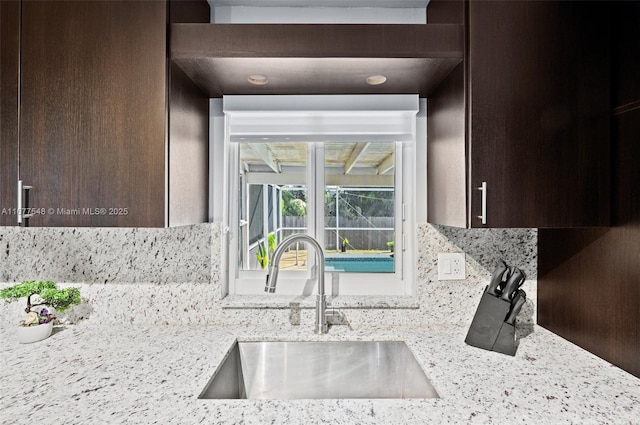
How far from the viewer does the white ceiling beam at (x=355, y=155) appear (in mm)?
1745

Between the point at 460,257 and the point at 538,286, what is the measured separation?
34cm

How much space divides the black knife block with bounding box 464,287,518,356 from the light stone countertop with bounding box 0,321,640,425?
0.03 metres

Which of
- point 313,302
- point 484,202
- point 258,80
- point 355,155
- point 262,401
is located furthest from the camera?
point 355,155

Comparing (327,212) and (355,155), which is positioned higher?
(355,155)

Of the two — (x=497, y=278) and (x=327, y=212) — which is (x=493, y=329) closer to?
(x=497, y=278)

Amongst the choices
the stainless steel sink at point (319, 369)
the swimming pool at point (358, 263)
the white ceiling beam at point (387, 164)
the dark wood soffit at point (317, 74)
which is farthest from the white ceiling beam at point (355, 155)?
the stainless steel sink at point (319, 369)

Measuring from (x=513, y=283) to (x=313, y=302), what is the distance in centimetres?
77

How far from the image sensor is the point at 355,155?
5.80ft

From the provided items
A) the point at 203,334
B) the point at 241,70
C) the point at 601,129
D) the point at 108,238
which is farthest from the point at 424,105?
the point at 108,238

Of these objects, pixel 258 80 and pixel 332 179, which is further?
pixel 332 179

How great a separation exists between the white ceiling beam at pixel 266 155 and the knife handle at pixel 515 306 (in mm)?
1087

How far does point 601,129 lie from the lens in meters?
1.23

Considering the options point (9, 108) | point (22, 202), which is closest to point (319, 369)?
point (22, 202)

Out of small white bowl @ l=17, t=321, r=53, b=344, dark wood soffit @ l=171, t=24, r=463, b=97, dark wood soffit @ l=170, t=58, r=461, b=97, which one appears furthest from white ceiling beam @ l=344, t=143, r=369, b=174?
small white bowl @ l=17, t=321, r=53, b=344
